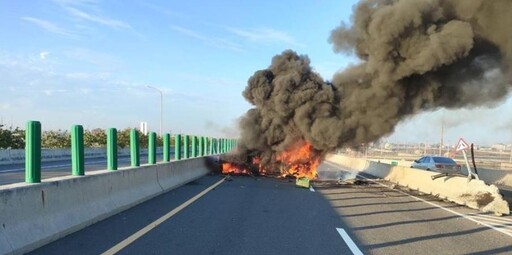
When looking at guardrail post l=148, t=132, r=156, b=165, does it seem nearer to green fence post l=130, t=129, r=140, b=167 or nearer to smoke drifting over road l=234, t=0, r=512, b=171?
green fence post l=130, t=129, r=140, b=167

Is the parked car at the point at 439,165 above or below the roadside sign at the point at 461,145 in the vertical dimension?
below

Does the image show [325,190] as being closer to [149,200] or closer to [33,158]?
[149,200]

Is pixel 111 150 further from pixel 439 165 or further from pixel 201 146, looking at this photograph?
pixel 439 165

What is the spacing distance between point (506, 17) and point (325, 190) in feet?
27.4

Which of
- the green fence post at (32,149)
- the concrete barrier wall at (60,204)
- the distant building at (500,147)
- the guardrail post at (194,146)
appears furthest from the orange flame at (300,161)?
Answer: the distant building at (500,147)

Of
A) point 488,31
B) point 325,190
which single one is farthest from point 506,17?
point 325,190

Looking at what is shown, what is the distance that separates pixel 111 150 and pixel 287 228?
16.7 feet

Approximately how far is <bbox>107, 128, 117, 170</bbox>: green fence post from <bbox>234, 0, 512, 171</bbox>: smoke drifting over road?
11632 mm

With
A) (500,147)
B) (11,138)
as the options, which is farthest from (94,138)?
(500,147)

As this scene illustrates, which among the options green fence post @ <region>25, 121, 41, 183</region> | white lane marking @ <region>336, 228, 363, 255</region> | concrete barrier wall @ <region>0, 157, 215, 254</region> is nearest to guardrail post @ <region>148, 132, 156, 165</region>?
concrete barrier wall @ <region>0, 157, 215, 254</region>

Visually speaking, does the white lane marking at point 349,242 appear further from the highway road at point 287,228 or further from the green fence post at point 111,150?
the green fence post at point 111,150

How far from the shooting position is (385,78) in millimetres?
20625

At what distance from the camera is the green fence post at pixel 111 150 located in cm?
1212

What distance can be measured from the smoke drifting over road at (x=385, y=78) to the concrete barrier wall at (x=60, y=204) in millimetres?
11210
